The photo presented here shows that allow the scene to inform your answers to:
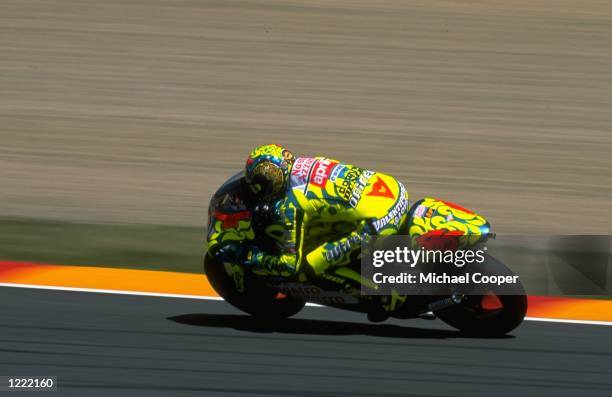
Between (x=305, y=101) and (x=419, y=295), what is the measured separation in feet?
26.6

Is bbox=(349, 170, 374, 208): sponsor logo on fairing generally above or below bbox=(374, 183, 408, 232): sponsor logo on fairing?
above

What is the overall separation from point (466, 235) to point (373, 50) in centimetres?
966

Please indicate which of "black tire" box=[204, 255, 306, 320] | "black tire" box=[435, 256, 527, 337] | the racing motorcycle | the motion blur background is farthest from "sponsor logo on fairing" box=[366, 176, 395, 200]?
the motion blur background

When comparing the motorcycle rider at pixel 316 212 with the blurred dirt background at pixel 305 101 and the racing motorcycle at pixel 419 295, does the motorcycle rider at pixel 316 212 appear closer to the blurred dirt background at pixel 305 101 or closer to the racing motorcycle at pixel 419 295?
the racing motorcycle at pixel 419 295

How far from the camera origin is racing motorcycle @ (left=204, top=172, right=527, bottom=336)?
23.8 ft

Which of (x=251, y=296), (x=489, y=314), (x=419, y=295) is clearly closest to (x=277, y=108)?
(x=251, y=296)

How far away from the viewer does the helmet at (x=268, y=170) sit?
7.15 meters

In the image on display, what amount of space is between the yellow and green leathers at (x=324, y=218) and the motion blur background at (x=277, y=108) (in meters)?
2.29

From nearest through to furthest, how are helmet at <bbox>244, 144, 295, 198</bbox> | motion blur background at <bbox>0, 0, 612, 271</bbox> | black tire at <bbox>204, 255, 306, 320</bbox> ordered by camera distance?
1. helmet at <bbox>244, 144, 295, 198</bbox>
2. black tire at <bbox>204, 255, 306, 320</bbox>
3. motion blur background at <bbox>0, 0, 612, 271</bbox>

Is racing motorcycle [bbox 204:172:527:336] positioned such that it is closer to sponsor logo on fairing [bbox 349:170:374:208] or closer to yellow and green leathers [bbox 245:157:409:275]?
yellow and green leathers [bbox 245:157:409:275]

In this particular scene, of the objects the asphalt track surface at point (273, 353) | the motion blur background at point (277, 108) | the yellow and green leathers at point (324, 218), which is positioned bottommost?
the asphalt track surface at point (273, 353)

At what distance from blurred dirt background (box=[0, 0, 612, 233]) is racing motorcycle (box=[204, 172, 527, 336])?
330cm

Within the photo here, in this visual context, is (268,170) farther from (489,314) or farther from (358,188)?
(489,314)

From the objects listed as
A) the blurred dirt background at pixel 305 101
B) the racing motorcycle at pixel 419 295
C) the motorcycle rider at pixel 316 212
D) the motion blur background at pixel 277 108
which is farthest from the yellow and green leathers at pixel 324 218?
the blurred dirt background at pixel 305 101
